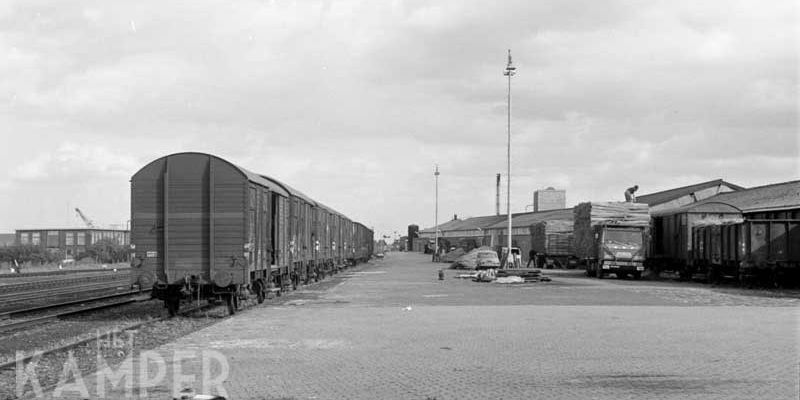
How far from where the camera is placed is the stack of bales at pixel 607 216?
37.2 meters

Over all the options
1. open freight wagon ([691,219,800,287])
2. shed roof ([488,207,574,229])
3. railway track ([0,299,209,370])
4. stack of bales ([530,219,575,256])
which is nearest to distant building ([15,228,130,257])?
shed roof ([488,207,574,229])

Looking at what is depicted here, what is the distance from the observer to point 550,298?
2320cm

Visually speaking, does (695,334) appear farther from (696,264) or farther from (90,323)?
(696,264)

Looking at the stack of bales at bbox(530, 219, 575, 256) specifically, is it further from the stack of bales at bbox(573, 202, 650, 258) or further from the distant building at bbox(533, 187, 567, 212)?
the distant building at bbox(533, 187, 567, 212)

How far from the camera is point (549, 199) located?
341ft

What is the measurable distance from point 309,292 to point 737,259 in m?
16.0

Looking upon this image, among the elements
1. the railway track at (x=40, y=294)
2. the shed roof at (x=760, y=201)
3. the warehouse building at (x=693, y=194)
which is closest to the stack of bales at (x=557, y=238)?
the warehouse building at (x=693, y=194)

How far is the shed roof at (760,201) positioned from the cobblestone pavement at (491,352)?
16717 millimetres

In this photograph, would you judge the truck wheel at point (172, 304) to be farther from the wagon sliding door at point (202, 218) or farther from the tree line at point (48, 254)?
the tree line at point (48, 254)

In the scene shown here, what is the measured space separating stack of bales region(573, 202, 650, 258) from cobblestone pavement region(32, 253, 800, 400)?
16.5m

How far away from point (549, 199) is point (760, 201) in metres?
63.4

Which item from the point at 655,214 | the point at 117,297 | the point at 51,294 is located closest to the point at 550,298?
the point at 117,297

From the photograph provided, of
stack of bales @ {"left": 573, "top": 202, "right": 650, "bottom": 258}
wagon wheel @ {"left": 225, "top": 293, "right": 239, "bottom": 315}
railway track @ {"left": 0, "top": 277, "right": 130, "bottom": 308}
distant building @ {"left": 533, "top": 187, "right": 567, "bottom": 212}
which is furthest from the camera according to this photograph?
distant building @ {"left": 533, "top": 187, "right": 567, "bottom": 212}

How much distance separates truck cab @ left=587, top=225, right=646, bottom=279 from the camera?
3641cm
